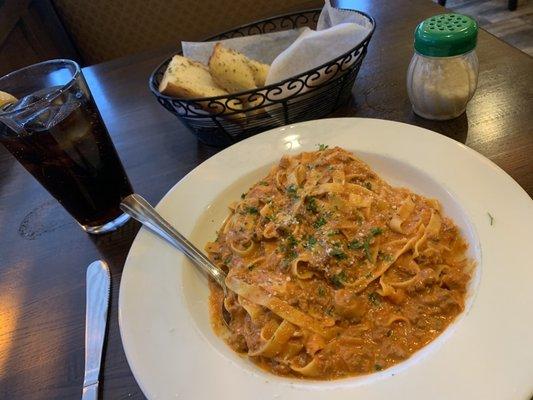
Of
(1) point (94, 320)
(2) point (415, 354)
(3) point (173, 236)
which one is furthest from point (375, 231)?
(1) point (94, 320)

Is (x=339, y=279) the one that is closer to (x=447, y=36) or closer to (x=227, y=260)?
(x=227, y=260)

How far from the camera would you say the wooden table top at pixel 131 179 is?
4.59 feet

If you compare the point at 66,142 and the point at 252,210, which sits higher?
the point at 66,142

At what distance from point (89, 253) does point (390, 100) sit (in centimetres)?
155

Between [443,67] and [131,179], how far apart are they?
147 centimetres

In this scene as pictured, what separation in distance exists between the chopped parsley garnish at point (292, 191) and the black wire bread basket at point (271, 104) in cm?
41

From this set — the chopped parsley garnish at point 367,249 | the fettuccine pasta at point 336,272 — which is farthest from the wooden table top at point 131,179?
the chopped parsley garnish at point 367,249

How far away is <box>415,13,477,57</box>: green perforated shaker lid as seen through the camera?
1.64 m

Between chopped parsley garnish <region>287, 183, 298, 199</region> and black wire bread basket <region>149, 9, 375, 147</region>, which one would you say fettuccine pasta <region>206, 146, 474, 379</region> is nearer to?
chopped parsley garnish <region>287, 183, 298, 199</region>

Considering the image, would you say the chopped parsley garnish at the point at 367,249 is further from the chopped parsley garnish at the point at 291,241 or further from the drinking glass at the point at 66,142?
the drinking glass at the point at 66,142

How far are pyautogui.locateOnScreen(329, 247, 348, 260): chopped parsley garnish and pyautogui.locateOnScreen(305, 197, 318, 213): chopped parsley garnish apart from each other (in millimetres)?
206

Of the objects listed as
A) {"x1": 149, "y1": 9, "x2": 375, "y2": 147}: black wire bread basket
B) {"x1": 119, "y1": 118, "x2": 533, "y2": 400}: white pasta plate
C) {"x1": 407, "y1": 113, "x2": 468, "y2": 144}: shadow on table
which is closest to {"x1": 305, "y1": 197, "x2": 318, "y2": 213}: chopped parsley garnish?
{"x1": 119, "y1": 118, "x2": 533, "y2": 400}: white pasta plate

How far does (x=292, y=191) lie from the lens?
1658 millimetres

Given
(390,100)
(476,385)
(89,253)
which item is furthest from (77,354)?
(390,100)
